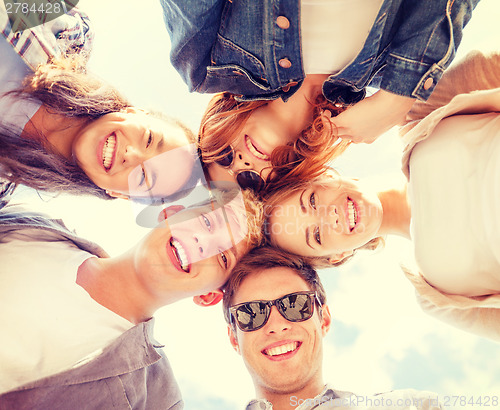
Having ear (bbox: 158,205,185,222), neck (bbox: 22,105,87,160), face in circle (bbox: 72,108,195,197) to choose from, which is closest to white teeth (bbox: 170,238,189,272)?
ear (bbox: 158,205,185,222)

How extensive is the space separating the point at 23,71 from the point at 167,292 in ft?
3.82

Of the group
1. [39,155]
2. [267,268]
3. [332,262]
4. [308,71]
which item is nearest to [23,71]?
[39,155]

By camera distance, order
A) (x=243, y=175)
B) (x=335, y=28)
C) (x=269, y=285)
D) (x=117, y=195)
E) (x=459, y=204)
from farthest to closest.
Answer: (x=117, y=195), (x=269, y=285), (x=243, y=175), (x=335, y=28), (x=459, y=204)

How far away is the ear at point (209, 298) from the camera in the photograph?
6.80 ft

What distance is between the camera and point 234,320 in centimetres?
195

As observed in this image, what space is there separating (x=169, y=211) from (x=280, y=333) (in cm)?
79

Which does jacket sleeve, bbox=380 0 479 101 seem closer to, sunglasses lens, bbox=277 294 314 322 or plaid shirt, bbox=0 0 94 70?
sunglasses lens, bbox=277 294 314 322

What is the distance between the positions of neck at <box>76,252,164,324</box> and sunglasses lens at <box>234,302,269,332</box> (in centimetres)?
45

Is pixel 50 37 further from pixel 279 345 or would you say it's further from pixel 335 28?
pixel 279 345

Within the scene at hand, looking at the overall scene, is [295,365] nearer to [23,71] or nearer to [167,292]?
[167,292]

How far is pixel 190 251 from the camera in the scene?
1.84 meters

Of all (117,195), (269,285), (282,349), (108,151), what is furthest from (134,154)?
(282,349)

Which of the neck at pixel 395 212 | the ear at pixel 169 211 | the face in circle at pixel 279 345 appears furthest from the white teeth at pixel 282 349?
the ear at pixel 169 211

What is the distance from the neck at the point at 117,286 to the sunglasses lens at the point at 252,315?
452mm
